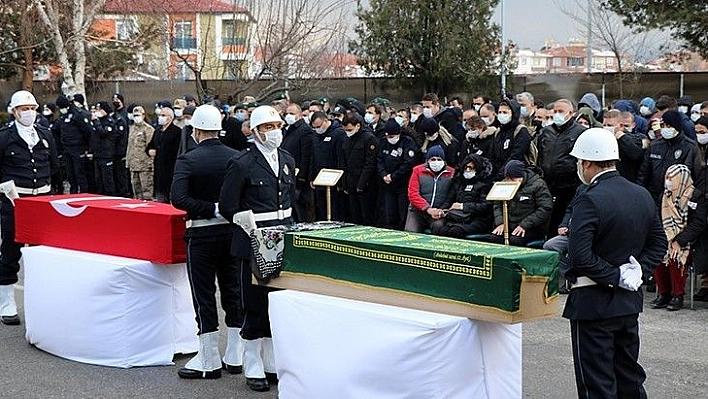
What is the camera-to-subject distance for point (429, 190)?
11.6m

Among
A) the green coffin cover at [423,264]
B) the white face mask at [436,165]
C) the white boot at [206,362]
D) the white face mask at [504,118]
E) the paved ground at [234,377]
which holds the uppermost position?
the white face mask at [504,118]

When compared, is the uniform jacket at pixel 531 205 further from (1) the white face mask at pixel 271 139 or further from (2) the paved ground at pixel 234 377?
Result: (1) the white face mask at pixel 271 139

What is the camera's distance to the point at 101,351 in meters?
7.88

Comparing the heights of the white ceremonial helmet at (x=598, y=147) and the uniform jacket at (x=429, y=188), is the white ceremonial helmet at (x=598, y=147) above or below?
above

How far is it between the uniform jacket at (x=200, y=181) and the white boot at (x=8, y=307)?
2.94m

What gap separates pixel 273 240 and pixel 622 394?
243 centimetres

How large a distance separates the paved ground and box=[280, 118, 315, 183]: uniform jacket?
6168 millimetres

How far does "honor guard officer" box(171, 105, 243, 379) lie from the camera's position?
7.37 meters

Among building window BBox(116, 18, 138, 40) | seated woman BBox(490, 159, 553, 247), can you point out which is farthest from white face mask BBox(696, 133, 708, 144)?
building window BBox(116, 18, 138, 40)

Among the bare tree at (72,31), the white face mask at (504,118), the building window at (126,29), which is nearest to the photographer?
the white face mask at (504,118)

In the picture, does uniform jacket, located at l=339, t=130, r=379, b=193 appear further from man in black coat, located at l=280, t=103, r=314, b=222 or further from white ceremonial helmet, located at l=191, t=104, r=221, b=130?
white ceremonial helmet, located at l=191, t=104, r=221, b=130

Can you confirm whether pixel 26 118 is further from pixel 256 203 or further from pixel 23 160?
pixel 256 203

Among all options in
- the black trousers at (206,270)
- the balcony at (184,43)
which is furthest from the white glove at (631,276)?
the balcony at (184,43)

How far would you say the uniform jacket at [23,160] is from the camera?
938cm
